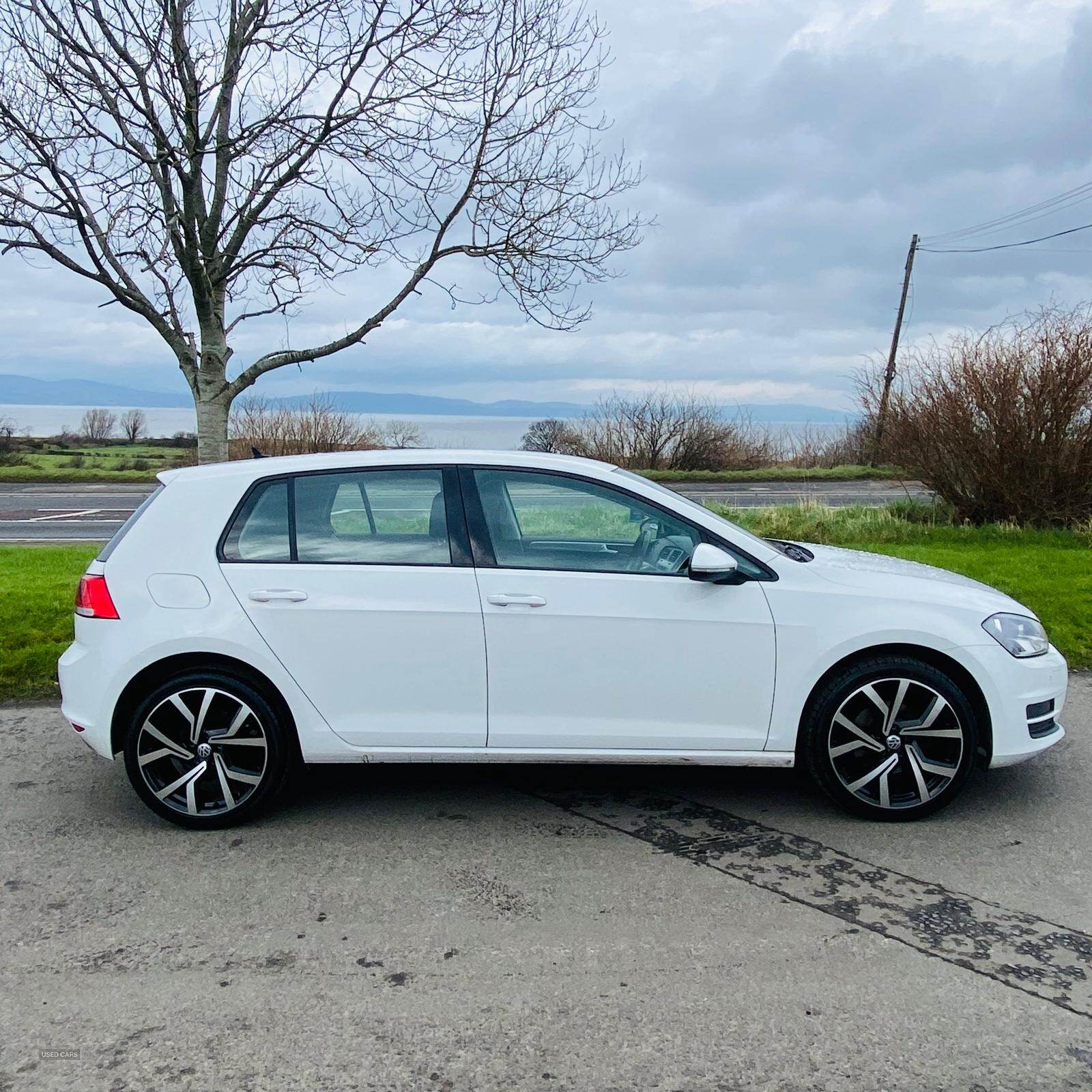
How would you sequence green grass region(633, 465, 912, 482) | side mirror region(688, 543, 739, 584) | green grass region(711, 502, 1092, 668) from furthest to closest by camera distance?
green grass region(633, 465, 912, 482) → green grass region(711, 502, 1092, 668) → side mirror region(688, 543, 739, 584)

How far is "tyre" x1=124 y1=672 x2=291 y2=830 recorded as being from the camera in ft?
13.7

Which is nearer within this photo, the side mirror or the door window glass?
the side mirror

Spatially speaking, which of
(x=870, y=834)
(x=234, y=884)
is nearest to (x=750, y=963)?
(x=870, y=834)

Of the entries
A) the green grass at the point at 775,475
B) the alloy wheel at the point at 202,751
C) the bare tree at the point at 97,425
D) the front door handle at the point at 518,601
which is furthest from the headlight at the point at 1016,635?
the bare tree at the point at 97,425

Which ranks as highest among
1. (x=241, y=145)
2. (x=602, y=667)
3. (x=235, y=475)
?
(x=241, y=145)

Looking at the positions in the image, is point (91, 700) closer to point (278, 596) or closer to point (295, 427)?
point (278, 596)

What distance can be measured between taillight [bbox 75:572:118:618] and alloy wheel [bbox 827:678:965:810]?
123 inches

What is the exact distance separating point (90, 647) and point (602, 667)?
2.21m

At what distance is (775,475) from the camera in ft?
83.1

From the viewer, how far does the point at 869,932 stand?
132 inches

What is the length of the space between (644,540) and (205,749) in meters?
2.09

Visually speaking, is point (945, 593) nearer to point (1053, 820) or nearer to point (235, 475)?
point (1053, 820)

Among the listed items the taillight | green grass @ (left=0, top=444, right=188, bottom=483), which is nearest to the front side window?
the taillight

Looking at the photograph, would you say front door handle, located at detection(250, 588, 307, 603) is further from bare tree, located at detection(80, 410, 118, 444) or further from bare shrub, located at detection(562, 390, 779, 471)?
bare tree, located at detection(80, 410, 118, 444)
